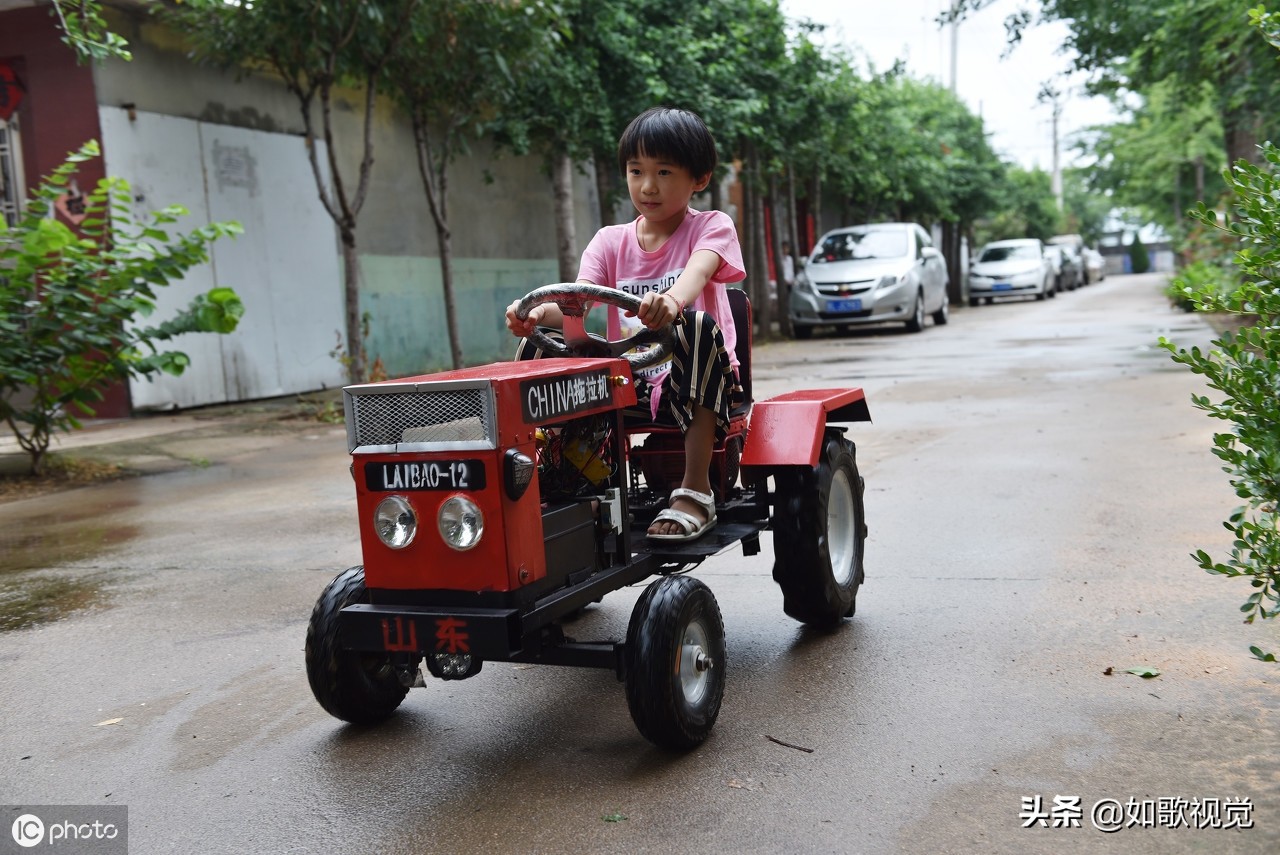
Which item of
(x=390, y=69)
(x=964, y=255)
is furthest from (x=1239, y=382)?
(x=964, y=255)

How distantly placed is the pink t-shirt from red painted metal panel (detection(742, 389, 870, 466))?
0.21 m

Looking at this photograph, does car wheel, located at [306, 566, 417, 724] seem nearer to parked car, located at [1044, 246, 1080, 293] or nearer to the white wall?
the white wall

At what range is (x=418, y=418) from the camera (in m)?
2.94

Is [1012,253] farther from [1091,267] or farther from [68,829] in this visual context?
[68,829]

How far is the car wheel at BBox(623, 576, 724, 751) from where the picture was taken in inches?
117

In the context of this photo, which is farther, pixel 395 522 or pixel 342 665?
pixel 342 665

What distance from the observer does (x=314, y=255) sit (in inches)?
530

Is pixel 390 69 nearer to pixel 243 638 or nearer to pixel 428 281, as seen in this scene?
pixel 428 281

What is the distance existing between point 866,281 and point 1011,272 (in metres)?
14.3

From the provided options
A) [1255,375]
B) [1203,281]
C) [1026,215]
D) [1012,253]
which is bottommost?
[1203,281]

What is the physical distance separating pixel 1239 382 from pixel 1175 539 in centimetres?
257

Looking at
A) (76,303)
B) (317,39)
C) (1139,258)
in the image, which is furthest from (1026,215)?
(76,303)

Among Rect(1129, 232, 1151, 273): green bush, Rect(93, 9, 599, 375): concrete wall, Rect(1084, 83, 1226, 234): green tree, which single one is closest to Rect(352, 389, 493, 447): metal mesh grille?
Rect(93, 9, 599, 375): concrete wall

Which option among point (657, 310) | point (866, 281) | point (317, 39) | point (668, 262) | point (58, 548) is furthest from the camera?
point (866, 281)
